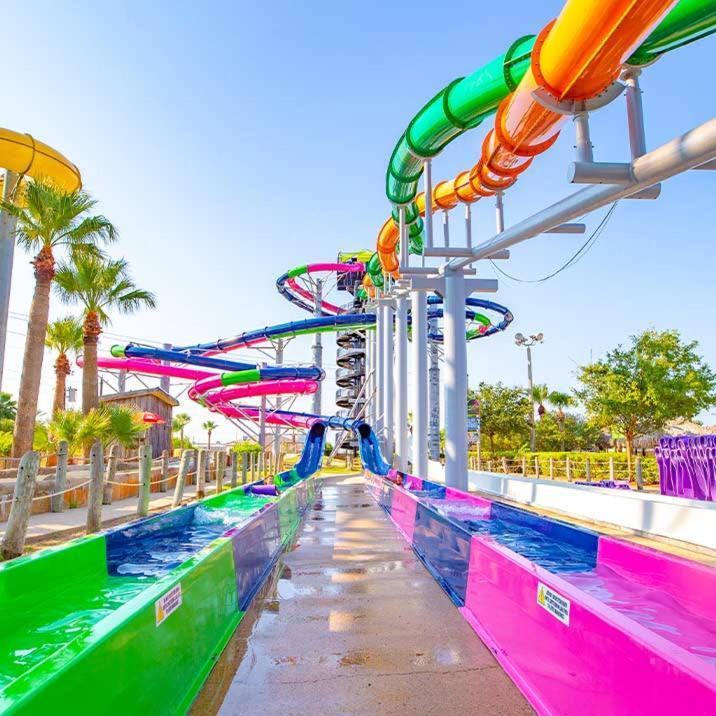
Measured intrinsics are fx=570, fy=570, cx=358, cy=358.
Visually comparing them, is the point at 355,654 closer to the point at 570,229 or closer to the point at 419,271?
the point at 570,229

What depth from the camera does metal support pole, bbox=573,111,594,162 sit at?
5863 mm

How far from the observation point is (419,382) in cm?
1482

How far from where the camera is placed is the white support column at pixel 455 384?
11539 millimetres

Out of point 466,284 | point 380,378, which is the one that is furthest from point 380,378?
point 466,284

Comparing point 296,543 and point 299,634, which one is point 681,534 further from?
point 299,634

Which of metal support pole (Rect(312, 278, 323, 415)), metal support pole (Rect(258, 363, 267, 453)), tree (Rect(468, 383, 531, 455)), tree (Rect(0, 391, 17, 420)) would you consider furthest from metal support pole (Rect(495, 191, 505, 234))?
tree (Rect(0, 391, 17, 420))

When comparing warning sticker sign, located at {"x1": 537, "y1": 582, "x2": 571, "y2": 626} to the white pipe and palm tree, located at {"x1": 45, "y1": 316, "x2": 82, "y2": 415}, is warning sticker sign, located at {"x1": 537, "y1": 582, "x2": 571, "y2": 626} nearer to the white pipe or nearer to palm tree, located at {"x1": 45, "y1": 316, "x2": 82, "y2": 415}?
the white pipe

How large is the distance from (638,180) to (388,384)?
1278cm

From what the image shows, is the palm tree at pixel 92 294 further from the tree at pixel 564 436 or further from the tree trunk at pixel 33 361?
the tree at pixel 564 436

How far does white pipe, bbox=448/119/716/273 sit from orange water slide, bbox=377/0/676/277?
0.81 m

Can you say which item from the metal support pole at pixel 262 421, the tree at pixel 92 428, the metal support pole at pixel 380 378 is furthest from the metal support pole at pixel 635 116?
the metal support pole at pixel 262 421

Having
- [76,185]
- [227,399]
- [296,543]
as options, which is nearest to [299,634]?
[296,543]

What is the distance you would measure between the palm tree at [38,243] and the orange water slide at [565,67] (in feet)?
30.4

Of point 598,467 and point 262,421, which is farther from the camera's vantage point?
point 262,421
